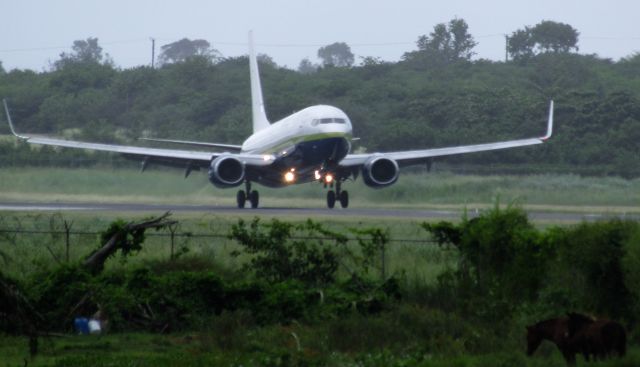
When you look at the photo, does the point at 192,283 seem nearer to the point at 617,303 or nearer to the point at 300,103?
the point at 617,303

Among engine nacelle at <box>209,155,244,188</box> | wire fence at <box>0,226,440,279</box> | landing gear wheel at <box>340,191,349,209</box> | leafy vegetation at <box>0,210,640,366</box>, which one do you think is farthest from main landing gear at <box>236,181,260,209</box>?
leafy vegetation at <box>0,210,640,366</box>

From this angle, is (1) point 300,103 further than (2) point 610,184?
Yes

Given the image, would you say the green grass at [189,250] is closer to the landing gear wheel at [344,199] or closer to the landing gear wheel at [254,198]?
the landing gear wheel at [344,199]

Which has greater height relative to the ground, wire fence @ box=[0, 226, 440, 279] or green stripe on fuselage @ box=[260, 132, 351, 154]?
green stripe on fuselage @ box=[260, 132, 351, 154]

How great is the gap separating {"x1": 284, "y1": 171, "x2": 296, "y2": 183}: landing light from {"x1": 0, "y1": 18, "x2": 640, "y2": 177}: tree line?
55.9 feet

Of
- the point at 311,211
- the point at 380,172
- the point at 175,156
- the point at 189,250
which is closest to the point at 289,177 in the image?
the point at 311,211

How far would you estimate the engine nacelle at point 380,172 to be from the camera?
41.4 m

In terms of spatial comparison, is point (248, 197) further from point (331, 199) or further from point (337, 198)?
point (337, 198)

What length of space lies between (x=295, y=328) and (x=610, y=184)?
35.4 meters

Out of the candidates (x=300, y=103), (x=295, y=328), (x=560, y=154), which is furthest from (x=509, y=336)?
(x=300, y=103)

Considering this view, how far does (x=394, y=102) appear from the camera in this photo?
8081cm

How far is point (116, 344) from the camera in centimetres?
1512

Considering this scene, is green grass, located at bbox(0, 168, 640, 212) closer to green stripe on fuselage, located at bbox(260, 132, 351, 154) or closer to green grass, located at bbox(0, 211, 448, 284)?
green stripe on fuselage, located at bbox(260, 132, 351, 154)

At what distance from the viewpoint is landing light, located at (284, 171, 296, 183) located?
133ft
